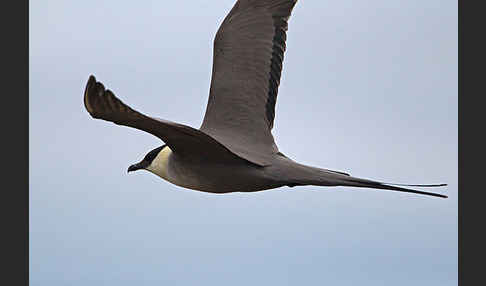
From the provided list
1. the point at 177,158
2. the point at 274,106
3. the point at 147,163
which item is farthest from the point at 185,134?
the point at 274,106

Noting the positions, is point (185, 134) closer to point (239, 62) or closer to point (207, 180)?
point (207, 180)

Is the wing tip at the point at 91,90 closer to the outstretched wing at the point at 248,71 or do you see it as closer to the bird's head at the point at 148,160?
the bird's head at the point at 148,160

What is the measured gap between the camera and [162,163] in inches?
324

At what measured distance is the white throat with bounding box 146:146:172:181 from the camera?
8172mm

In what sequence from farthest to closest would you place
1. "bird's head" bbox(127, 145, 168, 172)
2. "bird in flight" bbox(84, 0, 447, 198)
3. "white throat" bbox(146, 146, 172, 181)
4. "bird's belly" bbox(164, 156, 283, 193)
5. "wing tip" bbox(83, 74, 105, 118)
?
"bird's head" bbox(127, 145, 168, 172)
"white throat" bbox(146, 146, 172, 181)
"bird's belly" bbox(164, 156, 283, 193)
"bird in flight" bbox(84, 0, 447, 198)
"wing tip" bbox(83, 74, 105, 118)

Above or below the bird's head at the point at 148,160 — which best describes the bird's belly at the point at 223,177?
below

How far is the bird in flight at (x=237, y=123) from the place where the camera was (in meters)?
7.16

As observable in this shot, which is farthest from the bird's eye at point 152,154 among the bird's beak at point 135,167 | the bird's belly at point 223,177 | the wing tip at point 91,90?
the wing tip at point 91,90

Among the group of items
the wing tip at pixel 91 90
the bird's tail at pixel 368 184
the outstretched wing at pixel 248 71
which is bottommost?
the bird's tail at pixel 368 184

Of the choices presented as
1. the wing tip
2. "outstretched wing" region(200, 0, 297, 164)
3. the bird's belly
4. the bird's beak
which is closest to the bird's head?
the bird's beak

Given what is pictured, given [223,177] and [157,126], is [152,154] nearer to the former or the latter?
[223,177]

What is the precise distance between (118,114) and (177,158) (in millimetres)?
1374

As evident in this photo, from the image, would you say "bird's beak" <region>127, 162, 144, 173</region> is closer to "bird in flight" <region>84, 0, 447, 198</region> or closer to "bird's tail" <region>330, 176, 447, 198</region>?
"bird in flight" <region>84, 0, 447, 198</region>

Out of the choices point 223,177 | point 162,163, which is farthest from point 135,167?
point 223,177
